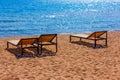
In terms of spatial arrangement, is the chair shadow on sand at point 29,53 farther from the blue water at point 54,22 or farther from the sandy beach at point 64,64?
the blue water at point 54,22

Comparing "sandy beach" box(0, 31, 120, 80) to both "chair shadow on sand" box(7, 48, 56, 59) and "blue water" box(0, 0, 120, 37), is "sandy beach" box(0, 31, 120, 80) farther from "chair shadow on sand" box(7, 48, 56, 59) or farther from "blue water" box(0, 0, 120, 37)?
"blue water" box(0, 0, 120, 37)

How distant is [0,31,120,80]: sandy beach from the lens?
8.84 m

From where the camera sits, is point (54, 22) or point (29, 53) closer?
point (29, 53)

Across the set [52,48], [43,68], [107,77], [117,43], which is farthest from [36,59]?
[117,43]

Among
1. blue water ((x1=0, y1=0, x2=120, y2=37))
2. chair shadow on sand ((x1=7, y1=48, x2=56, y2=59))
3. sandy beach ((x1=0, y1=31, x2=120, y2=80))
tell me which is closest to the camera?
sandy beach ((x1=0, y1=31, x2=120, y2=80))

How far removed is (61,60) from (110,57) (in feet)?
5.81

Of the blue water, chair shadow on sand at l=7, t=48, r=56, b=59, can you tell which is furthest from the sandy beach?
the blue water

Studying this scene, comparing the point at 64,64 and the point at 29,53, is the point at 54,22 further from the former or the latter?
the point at 64,64

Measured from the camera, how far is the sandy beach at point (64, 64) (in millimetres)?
8836

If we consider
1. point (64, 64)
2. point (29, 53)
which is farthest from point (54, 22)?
point (64, 64)

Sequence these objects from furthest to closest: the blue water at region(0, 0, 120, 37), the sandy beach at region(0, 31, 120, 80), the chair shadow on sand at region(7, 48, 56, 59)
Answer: the blue water at region(0, 0, 120, 37)
the chair shadow on sand at region(7, 48, 56, 59)
the sandy beach at region(0, 31, 120, 80)

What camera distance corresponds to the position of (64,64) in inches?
408

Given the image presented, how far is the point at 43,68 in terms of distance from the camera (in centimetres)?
979

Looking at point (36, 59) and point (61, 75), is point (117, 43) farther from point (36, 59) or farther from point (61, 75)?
point (61, 75)
